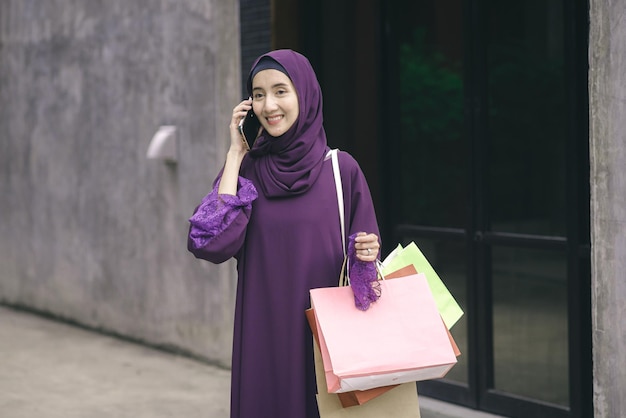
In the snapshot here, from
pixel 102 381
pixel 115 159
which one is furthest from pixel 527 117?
pixel 115 159

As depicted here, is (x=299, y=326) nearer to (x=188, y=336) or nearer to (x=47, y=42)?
(x=188, y=336)

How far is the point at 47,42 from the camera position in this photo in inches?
355

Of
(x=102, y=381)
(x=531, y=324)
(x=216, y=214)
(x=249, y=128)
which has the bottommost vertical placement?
(x=102, y=381)

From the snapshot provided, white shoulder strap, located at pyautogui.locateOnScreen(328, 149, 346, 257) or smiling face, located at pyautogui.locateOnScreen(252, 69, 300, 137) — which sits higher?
smiling face, located at pyautogui.locateOnScreen(252, 69, 300, 137)

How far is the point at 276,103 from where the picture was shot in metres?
3.26

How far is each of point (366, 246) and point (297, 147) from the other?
419 mm

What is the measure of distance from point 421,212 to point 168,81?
2.43 meters

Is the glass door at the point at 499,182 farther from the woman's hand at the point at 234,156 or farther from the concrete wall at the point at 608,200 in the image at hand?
the woman's hand at the point at 234,156

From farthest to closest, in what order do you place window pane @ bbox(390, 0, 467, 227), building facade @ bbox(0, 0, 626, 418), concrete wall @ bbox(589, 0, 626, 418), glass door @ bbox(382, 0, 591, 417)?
1. window pane @ bbox(390, 0, 467, 227)
2. glass door @ bbox(382, 0, 591, 417)
3. building facade @ bbox(0, 0, 626, 418)
4. concrete wall @ bbox(589, 0, 626, 418)

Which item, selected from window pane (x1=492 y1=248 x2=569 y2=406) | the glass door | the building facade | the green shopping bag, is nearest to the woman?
the green shopping bag

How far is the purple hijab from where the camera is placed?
3.27 meters

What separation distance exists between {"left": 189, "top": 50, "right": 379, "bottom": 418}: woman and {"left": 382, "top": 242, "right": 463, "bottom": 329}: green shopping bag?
0.41 feet

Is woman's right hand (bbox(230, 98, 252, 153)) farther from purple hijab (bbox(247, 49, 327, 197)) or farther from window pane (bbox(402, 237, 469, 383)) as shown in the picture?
window pane (bbox(402, 237, 469, 383))

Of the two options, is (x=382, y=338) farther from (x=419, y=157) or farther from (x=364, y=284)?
(x=419, y=157)
